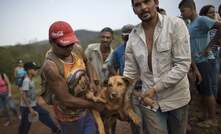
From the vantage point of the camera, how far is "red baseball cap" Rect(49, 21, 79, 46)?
3.25m

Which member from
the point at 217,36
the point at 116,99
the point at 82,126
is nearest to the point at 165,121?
the point at 116,99

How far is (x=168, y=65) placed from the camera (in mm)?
3115

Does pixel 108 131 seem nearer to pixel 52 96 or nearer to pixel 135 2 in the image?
pixel 52 96

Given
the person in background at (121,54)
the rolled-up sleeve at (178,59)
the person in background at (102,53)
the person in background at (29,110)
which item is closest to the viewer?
the rolled-up sleeve at (178,59)

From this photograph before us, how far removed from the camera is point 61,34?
325 centimetres

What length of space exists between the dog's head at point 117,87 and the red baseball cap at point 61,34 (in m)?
0.67

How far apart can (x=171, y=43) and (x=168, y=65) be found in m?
0.22

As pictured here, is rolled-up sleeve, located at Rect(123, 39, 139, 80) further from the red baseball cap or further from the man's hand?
the red baseball cap

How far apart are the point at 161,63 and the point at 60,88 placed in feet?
3.43

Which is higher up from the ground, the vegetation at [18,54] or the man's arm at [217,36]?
the man's arm at [217,36]

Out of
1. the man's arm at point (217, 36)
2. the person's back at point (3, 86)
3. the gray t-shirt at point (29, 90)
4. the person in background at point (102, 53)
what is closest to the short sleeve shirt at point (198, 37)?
the man's arm at point (217, 36)

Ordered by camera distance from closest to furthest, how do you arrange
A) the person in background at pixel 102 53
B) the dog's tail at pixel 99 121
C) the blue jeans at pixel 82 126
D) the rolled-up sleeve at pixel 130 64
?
the rolled-up sleeve at pixel 130 64 < the dog's tail at pixel 99 121 < the blue jeans at pixel 82 126 < the person in background at pixel 102 53

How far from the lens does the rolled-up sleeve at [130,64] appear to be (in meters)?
3.38

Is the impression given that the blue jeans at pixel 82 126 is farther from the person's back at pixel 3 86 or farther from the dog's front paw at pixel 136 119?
the person's back at pixel 3 86
